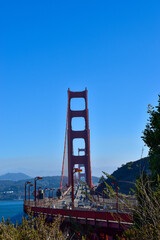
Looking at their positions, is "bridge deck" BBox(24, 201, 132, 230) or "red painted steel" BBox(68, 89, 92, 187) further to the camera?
"red painted steel" BBox(68, 89, 92, 187)

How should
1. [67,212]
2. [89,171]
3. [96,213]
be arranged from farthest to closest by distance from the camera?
[89,171]
[67,212]
[96,213]

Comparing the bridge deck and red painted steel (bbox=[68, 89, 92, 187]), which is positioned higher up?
red painted steel (bbox=[68, 89, 92, 187])

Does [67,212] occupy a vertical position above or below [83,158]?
below

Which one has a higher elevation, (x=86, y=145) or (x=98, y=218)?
(x=86, y=145)

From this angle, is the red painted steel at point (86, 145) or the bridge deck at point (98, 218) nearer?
the bridge deck at point (98, 218)

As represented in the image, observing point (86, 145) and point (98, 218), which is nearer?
point (98, 218)

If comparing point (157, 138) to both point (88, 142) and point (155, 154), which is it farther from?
point (88, 142)

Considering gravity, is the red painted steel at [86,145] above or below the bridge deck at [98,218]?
above

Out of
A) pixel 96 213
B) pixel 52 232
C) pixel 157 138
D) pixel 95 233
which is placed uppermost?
pixel 157 138

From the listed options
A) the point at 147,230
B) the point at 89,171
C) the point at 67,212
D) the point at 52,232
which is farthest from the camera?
the point at 89,171

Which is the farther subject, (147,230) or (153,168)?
(153,168)

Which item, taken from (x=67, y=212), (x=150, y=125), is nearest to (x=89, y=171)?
(x=67, y=212)
